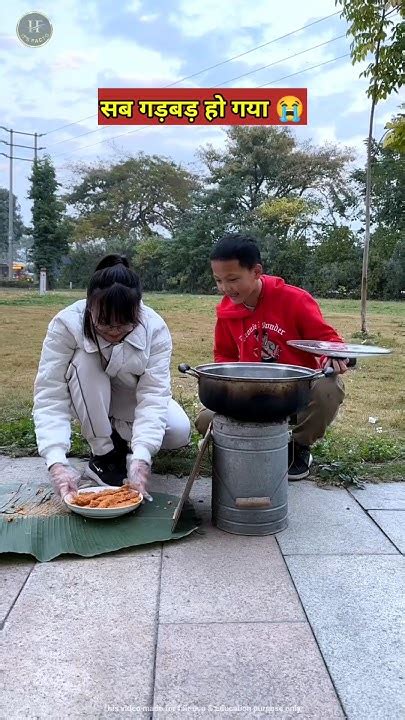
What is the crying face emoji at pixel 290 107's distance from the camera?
1359 centimetres

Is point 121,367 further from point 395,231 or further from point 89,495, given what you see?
point 395,231

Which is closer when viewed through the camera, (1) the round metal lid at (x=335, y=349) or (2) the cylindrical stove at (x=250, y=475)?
A: (2) the cylindrical stove at (x=250, y=475)

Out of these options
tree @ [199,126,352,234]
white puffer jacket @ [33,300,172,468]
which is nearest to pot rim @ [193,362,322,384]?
white puffer jacket @ [33,300,172,468]

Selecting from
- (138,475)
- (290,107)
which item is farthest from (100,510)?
(290,107)

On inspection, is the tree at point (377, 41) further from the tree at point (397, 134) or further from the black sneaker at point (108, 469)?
the black sneaker at point (108, 469)

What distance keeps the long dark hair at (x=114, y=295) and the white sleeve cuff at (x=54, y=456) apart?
52 cm

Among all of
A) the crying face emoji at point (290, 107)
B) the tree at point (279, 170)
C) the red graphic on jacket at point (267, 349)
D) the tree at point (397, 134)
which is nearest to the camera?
the red graphic on jacket at point (267, 349)

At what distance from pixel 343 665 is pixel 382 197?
24159 mm

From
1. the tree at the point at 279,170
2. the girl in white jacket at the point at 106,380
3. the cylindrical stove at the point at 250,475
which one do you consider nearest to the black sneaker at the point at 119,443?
the girl in white jacket at the point at 106,380

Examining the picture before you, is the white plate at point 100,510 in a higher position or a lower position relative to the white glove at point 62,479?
lower

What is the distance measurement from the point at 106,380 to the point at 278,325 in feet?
2.68

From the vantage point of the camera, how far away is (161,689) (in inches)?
60.2

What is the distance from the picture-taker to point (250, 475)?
242 cm

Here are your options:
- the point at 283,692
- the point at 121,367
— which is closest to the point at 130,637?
the point at 283,692
